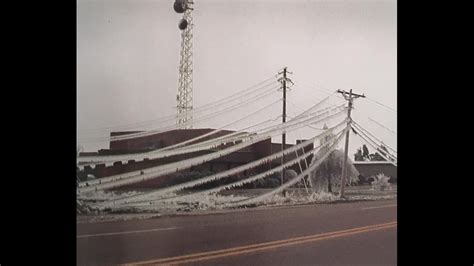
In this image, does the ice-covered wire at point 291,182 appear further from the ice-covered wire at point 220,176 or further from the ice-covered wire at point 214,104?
the ice-covered wire at point 214,104

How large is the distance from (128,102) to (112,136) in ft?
0.77

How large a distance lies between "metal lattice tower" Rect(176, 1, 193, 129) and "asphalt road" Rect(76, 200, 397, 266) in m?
0.67

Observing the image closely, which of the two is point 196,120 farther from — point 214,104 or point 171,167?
point 171,167

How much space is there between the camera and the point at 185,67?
105 inches

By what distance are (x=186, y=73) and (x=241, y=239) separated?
42.7 inches

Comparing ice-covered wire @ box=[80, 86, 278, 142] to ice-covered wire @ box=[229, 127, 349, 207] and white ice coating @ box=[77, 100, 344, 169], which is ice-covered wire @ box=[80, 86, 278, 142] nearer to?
white ice coating @ box=[77, 100, 344, 169]

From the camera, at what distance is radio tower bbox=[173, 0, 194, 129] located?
2.66 m

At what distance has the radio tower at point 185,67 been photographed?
266 cm

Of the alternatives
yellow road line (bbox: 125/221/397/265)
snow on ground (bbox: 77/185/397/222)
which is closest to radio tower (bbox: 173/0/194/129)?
snow on ground (bbox: 77/185/397/222)
